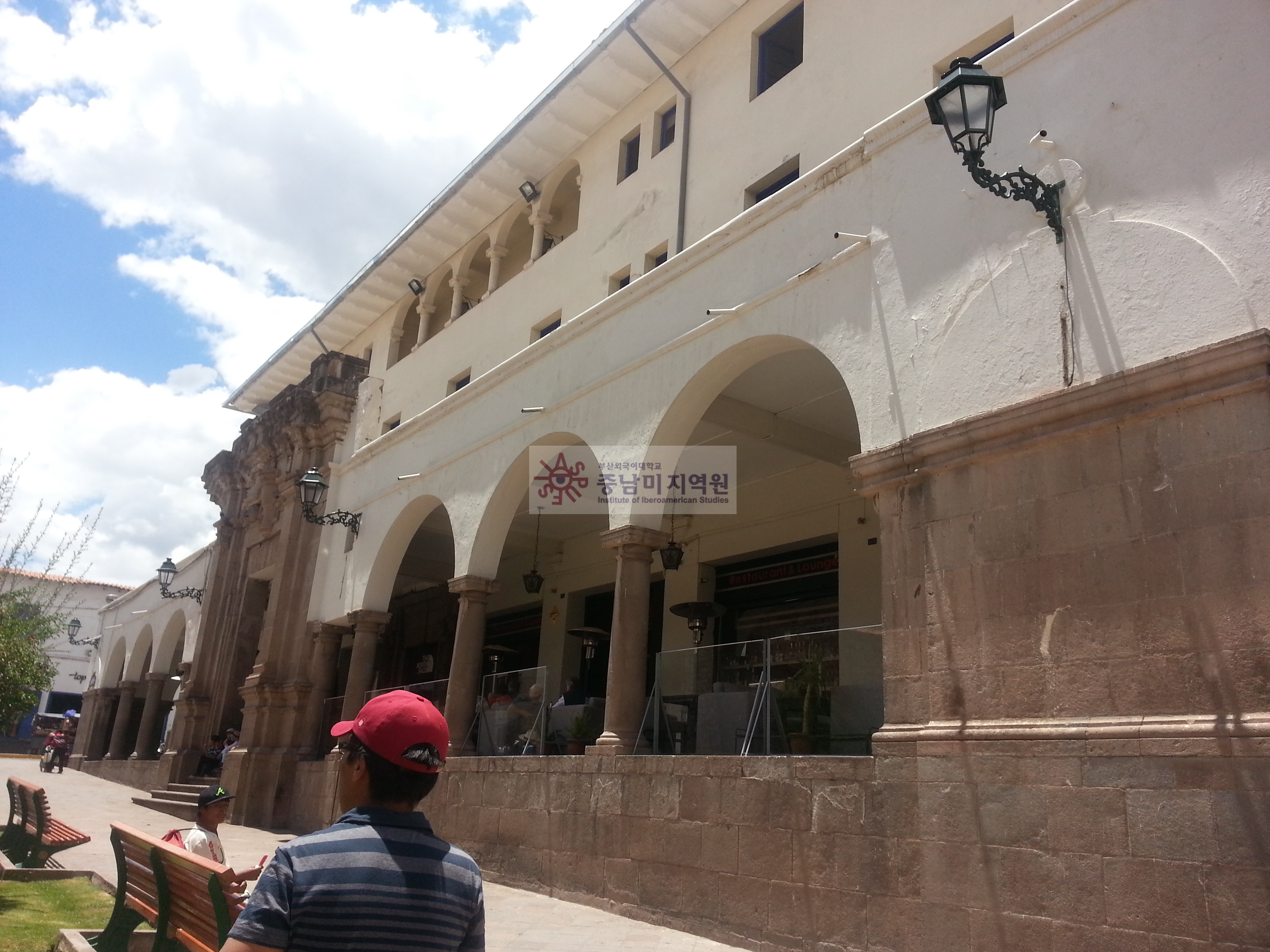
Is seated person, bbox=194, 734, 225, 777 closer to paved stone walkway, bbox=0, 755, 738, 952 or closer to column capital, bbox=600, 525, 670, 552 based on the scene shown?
paved stone walkway, bbox=0, 755, 738, 952

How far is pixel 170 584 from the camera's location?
27.0 metres

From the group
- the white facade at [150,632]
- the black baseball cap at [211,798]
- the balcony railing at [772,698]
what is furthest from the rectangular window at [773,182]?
the white facade at [150,632]

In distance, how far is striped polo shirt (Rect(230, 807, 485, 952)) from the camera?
87.5 inches

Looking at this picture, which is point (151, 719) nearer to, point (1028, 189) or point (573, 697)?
point (573, 697)

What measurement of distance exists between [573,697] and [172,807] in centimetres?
1041

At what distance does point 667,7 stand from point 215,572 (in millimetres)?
15449

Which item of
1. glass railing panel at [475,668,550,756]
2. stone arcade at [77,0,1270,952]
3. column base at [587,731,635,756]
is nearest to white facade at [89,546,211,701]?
stone arcade at [77,0,1270,952]

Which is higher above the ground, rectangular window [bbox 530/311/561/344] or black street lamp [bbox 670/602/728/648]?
rectangular window [bbox 530/311/561/344]

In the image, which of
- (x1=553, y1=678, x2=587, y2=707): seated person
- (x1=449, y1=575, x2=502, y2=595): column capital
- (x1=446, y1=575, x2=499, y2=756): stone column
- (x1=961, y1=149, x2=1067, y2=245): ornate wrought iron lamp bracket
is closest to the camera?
(x1=961, y1=149, x2=1067, y2=245): ornate wrought iron lamp bracket

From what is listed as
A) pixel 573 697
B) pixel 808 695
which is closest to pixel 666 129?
pixel 573 697

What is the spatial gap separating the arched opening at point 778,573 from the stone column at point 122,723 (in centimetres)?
1894

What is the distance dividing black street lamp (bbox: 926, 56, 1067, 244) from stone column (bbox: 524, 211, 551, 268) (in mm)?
A: 9340

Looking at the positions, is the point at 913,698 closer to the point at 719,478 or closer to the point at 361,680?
the point at 719,478

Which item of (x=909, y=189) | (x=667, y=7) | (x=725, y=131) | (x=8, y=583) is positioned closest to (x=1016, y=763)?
(x=909, y=189)
